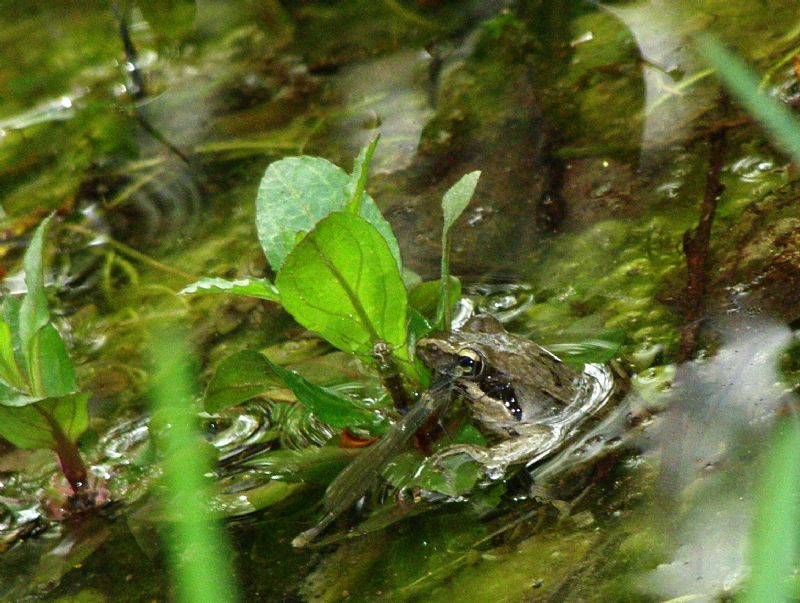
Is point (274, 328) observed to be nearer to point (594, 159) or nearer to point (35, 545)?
point (35, 545)

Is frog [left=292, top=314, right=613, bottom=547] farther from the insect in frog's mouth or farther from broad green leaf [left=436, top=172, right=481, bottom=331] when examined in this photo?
broad green leaf [left=436, top=172, right=481, bottom=331]

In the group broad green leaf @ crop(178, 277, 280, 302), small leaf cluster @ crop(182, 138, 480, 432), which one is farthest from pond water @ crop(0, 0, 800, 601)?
broad green leaf @ crop(178, 277, 280, 302)

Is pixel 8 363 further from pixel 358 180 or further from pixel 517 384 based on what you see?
pixel 517 384

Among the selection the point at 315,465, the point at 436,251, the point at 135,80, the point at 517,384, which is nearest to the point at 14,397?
the point at 315,465

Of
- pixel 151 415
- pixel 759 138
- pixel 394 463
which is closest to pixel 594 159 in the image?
pixel 759 138

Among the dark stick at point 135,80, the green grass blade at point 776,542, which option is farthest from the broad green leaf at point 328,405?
A: the dark stick at point 135,80

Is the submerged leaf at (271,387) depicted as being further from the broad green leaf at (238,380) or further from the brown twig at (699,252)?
the brown twig at (699,252)
